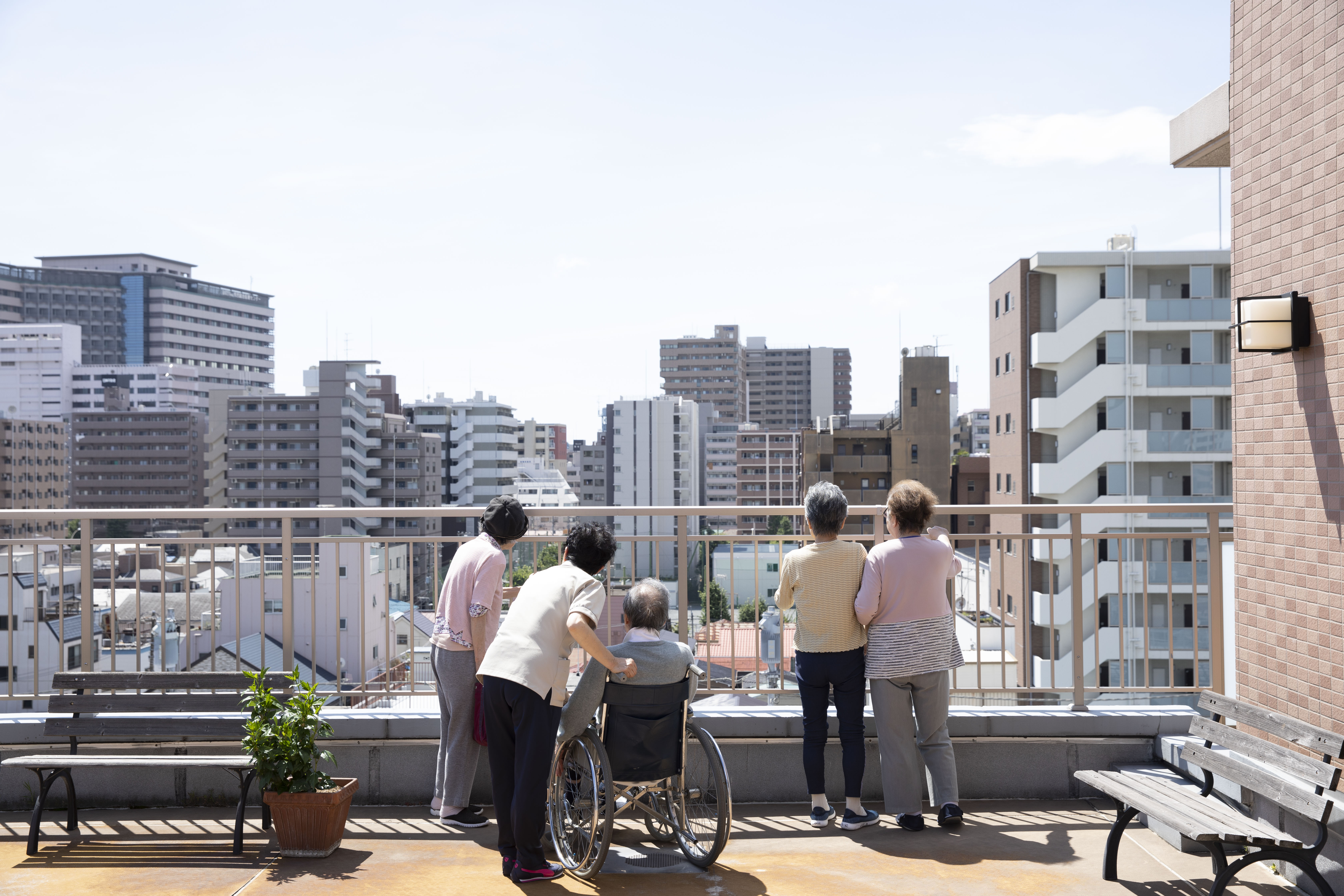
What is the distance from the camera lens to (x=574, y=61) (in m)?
9.74

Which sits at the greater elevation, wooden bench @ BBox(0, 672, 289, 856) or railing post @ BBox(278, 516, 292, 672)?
railing post @ BBox(278, 516, 292, 672)

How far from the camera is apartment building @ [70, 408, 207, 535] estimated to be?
124125 millimetres

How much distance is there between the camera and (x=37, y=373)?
478ft

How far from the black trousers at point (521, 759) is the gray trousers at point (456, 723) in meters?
0.59

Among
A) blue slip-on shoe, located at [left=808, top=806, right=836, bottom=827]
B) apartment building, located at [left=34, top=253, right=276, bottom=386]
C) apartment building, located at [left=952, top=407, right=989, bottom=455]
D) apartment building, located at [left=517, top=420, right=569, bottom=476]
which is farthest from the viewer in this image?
apartment building, located at [left=517, top=420, right=569, bottom=476]

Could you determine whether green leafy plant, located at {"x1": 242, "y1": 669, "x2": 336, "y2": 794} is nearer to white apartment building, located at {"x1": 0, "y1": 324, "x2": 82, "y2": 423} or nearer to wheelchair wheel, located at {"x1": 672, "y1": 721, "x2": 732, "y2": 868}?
wheelchair wheel, located at {"x1": 672, "y1": 721, "x2": 732, "y2": 868}

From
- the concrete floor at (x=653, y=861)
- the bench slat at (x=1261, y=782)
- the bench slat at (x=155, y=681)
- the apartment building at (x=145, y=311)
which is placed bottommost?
the concrete floor at (x=653, y=861)

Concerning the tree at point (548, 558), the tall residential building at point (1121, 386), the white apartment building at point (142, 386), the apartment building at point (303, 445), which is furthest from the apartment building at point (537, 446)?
the tree at point (548, 558)

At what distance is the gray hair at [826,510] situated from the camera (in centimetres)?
475

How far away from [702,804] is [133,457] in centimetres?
14021

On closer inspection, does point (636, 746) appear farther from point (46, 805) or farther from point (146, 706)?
point (46, 805)

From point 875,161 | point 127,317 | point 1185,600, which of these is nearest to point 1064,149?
point 875,161

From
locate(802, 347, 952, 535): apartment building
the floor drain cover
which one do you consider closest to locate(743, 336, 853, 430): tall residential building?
locate(802, 347, 952, 535): apartment building

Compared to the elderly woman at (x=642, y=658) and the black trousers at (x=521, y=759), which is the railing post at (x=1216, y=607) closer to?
the elderly woman at (x=642, y=658)
